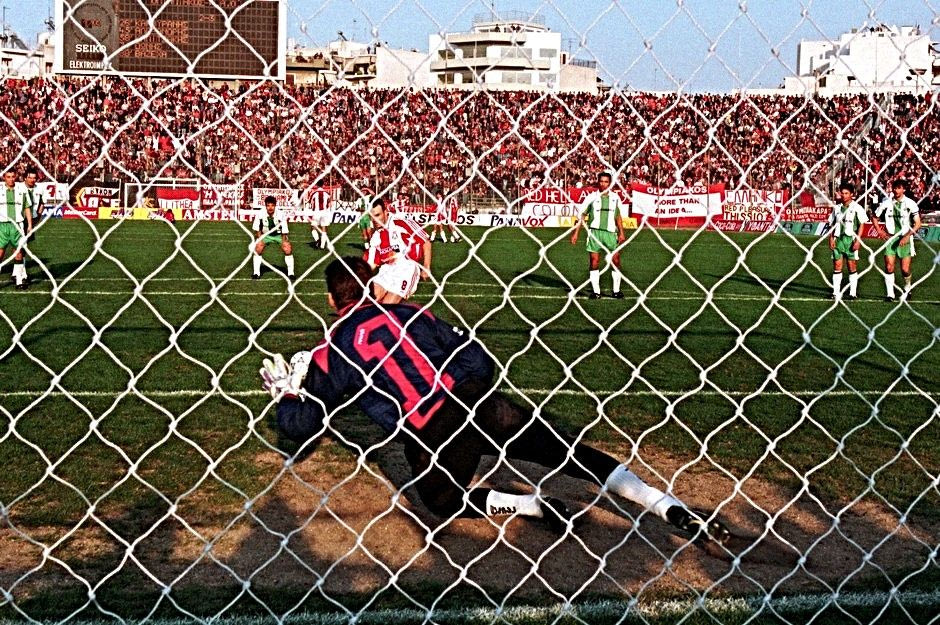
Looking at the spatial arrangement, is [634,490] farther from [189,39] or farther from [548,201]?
[189,39]

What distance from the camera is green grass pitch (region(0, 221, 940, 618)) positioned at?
4.52 metres

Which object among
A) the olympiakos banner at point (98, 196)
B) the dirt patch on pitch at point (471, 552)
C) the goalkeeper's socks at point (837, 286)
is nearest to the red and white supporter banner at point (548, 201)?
the goalkeeper's socks at point (837, 286)

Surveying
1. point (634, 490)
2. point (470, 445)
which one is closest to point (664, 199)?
point (634, 490)

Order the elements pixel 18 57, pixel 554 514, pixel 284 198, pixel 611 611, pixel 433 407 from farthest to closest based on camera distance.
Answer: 1. pixel 284 198
2. pixel 554 514
3. pixel 433 407
4. pixel 611 611
5. pixel 18 57

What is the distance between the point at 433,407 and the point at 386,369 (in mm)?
268

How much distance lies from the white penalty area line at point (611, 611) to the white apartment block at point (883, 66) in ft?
5.81

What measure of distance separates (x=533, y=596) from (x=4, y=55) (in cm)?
268

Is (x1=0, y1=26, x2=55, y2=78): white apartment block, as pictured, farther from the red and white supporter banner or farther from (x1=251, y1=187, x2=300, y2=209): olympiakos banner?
the red and white supporter banner

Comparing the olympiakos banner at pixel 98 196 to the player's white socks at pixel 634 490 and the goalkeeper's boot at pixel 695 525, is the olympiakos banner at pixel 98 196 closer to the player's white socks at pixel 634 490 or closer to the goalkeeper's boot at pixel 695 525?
the player's white socks at pixel 634 490

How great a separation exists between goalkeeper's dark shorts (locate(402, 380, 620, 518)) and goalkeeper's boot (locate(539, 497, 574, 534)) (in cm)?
18

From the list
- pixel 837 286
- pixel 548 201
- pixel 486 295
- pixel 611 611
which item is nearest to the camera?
pixel 611 611

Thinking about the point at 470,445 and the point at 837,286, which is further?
the point at 837,286

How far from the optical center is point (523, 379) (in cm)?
911

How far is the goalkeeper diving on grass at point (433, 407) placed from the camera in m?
4.29
